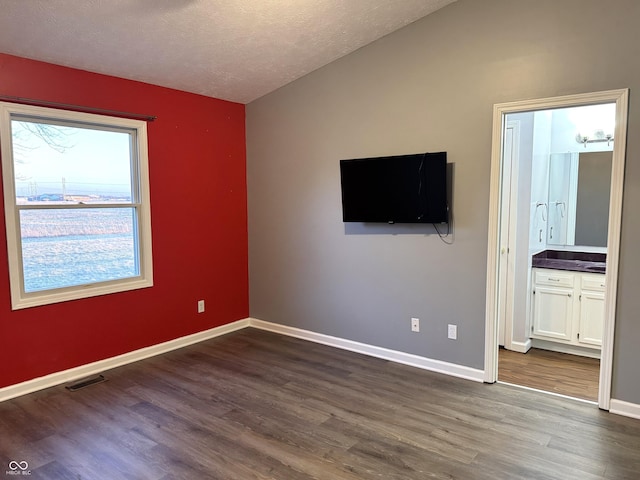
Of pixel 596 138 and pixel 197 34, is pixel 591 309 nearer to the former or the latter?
pixel 596 138

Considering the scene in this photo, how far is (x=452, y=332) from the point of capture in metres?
3.58

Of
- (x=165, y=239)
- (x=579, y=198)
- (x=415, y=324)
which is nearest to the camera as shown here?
(x=415, y=324)

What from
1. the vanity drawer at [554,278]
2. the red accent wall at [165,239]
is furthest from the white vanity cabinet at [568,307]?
the red accent wall at [165,239]

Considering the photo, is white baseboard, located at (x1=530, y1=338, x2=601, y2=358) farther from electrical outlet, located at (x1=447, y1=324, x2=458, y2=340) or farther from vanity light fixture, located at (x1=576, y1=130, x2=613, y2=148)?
vanity light fixture, located at (x1=576, y1=130, x2=613, y2=148)

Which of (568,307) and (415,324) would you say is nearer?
(415,324)

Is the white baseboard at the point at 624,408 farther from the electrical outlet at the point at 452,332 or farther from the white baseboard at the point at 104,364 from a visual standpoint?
the white baseboard at the point at 104,364

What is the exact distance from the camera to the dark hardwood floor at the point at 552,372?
11.0ft

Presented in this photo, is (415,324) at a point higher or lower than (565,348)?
higher

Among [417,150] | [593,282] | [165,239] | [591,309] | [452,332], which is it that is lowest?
[452,332]

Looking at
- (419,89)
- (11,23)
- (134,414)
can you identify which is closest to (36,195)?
(11,23)

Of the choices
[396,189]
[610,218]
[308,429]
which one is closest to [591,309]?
[610,218]

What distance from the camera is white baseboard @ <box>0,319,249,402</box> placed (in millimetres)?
3238

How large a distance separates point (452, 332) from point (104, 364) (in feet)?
9.57

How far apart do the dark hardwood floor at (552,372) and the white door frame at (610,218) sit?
0.30m
